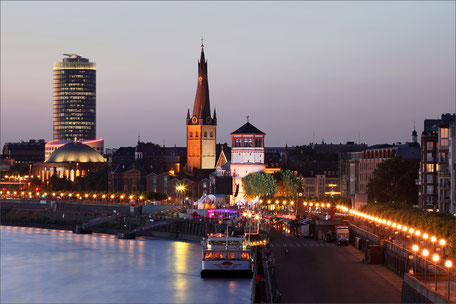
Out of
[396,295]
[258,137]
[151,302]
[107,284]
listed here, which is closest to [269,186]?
[258,137]

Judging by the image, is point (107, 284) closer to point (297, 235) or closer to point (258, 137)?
point (297, 235)

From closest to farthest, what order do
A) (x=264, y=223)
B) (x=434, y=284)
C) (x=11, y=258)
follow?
(x=434, y=284) → (x=11, y=258) → (x=264, y=223)

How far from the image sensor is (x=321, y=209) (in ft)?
461

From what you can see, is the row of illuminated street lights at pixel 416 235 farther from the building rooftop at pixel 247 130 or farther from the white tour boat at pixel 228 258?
the building rooftop at pixel 247 130

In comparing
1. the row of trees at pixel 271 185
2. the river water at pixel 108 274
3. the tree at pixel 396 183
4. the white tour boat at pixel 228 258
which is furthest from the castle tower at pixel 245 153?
the white tour boat at pixel 228 258

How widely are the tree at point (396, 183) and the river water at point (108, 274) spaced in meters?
25.3

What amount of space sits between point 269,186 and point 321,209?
30334 millimetres

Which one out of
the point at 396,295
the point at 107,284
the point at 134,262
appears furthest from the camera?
the point at 134,262

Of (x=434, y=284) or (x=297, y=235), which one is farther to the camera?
(x=297, y=235)

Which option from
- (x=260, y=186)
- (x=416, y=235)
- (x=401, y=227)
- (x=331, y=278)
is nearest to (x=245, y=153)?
(x=260, y=186)

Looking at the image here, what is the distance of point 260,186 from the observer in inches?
6649

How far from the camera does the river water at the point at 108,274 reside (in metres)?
75.1

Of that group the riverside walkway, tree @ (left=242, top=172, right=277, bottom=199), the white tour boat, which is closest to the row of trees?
tree @ (left=242, top=172, right=277, bottom=199)

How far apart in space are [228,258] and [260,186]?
88.5m
